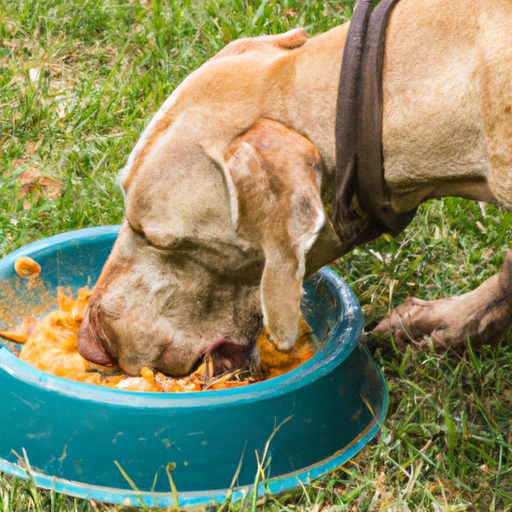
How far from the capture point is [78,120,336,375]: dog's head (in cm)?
211

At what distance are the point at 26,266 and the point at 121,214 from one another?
78 centimetres

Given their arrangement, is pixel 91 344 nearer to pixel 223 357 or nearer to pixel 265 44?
pixel 223 357

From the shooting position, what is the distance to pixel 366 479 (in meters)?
2.45

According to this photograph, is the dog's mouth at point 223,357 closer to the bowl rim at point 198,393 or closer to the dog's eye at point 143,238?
the bowl rim at point 198,393

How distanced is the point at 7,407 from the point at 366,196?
1266 mm

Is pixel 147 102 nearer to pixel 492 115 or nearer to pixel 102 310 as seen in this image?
pixel 102 310

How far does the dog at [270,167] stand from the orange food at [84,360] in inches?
2.9

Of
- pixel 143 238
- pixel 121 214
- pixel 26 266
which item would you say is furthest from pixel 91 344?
pixel 121 214

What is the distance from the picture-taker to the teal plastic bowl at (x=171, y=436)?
227 centimetres

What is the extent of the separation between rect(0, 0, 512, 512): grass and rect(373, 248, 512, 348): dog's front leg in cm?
7

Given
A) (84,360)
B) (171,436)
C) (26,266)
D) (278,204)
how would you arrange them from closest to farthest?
(278,204) < (171,436) < (84,360) < (26,266)

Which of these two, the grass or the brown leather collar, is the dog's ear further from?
the grass

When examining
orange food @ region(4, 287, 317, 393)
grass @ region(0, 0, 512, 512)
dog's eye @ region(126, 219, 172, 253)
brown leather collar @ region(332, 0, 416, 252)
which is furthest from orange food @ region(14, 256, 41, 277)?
brown leather collar @ region(332, 0, 416, 252)

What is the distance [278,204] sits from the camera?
2094mm
